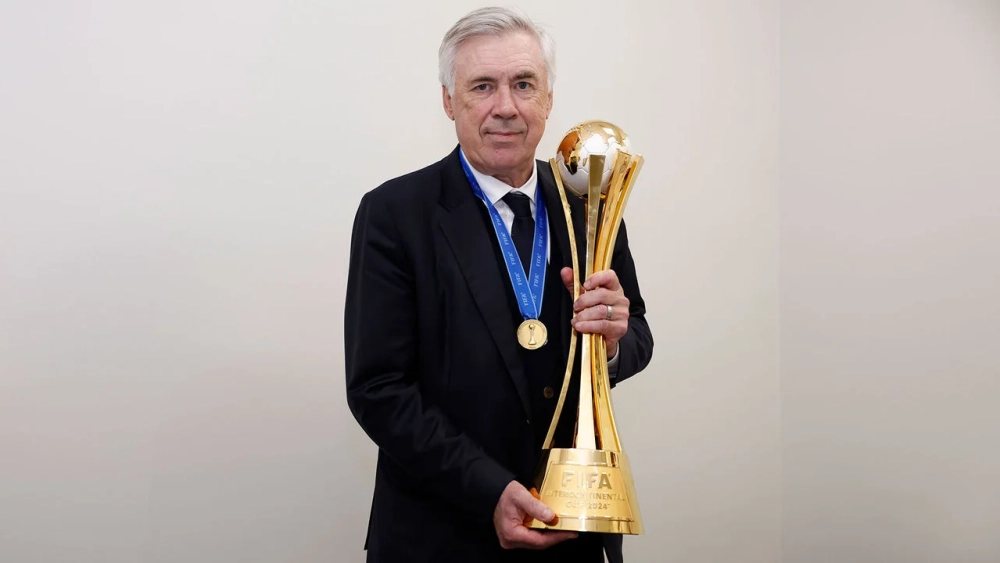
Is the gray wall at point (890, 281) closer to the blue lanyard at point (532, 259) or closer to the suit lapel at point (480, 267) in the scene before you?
the blue lanyard at point (532, 259)

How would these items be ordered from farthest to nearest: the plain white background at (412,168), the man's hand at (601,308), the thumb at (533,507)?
the plain white background at (412,168) < the man's hand at (601,308) < the thumb at (533,507)

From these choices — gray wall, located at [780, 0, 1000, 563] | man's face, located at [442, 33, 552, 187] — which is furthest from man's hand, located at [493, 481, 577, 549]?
gray wall, located at [780, 0, 1000, 563]

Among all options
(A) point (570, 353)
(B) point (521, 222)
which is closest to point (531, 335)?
(A) point (570, 353)

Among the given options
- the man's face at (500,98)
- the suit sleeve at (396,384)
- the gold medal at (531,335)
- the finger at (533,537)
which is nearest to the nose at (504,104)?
the man's face at (500,98)

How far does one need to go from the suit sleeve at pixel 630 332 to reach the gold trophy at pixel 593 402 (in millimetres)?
126

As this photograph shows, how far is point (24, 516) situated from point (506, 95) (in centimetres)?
137

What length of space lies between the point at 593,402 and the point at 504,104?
530 mm

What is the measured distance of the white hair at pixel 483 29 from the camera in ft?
4.92

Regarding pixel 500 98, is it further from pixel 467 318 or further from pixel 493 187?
pixel 467 318

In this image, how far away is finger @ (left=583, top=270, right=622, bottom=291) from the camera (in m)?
1.40

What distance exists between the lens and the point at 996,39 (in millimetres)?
2324

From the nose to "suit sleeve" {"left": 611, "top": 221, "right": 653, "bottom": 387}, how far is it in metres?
0.35

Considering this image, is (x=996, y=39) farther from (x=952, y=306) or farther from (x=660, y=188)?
(x=660, y=188)

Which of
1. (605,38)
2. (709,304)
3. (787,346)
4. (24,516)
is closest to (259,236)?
(24,516)
